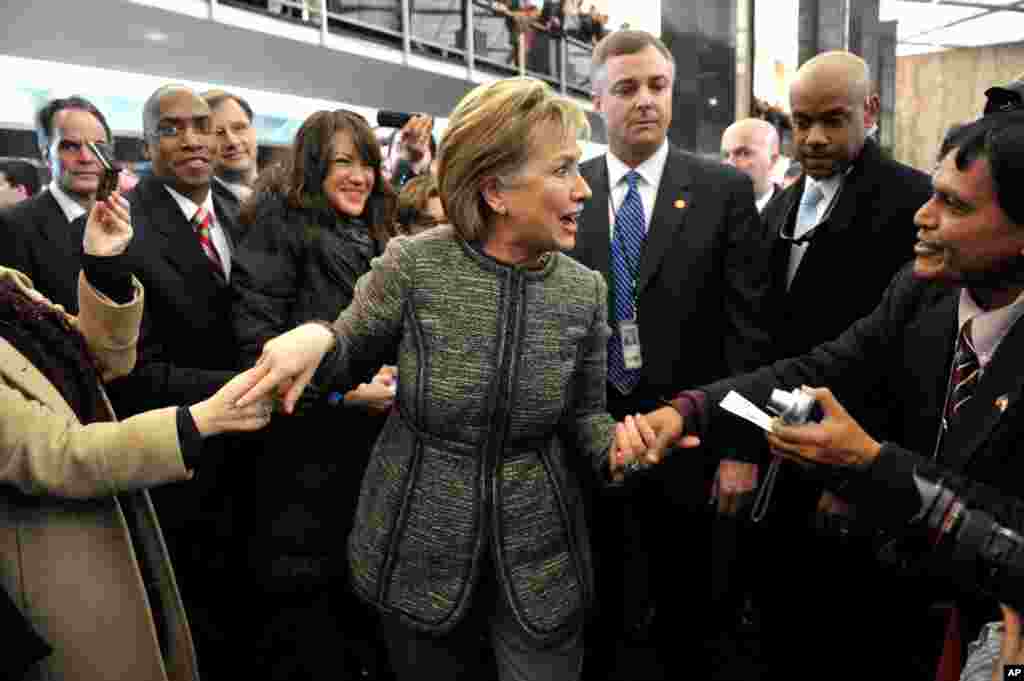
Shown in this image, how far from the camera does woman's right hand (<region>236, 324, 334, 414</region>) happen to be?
1.54 metres

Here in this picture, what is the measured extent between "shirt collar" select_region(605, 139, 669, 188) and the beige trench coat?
1.53 m

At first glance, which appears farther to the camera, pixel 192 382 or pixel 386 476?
pixel 192 382

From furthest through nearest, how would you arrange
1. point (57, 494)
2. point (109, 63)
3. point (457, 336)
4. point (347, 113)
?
point (109, 63) < point (347, 113) < point (457, 336) < point (57, 494)

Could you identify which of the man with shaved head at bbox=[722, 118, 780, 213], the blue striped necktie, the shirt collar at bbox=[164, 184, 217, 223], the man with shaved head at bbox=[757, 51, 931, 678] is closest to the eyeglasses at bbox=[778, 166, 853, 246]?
the man with shaved head at bbox=[757, 51, 931, 678]

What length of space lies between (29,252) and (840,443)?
8.14 feet

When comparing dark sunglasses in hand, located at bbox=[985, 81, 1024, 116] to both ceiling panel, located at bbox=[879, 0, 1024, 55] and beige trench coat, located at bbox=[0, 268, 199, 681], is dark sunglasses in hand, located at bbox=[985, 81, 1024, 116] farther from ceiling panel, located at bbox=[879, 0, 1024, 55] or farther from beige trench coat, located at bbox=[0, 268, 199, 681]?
ceiling panel, located at bbox=[879, 0, 1024, 55]

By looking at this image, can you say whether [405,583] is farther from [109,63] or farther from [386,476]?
[109,63]

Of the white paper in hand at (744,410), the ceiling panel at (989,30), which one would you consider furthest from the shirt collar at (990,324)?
the ceiling panel at (989,30)

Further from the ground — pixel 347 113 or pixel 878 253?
pixel 347 113

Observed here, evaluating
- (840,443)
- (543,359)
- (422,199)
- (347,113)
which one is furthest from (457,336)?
(422,199)

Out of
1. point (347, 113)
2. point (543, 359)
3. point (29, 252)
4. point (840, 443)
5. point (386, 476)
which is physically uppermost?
point (347, 113)

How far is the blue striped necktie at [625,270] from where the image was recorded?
7.97 ft

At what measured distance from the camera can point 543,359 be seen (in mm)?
1707

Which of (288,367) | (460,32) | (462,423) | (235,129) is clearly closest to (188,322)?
(288,367)
